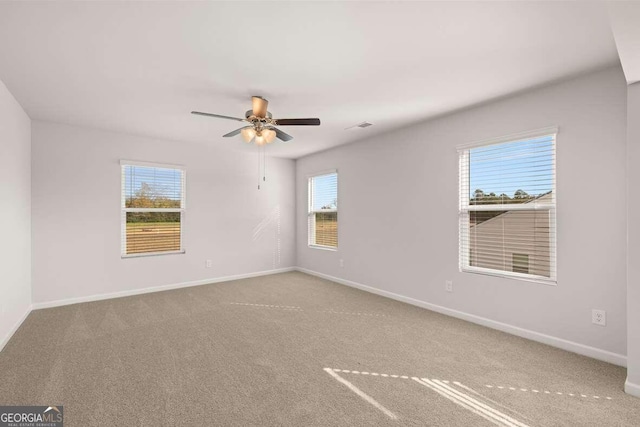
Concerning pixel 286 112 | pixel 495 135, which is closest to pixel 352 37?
pixel 286 112

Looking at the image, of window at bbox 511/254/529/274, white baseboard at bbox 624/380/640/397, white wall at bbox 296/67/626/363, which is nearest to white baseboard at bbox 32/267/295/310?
white wall at bbox 296/67/626/363

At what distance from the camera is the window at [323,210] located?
18.5 feet

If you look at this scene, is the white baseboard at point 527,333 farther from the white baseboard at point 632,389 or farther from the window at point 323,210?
the window at point 323,210

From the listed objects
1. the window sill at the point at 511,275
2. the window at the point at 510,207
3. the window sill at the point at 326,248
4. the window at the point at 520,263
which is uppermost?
the window at the point at 510,207

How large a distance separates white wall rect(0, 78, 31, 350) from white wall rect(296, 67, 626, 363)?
13.9ft

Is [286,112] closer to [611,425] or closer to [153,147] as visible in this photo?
[153,147]

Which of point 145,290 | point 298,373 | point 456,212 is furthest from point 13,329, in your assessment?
point 456,212

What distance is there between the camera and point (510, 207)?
318cm

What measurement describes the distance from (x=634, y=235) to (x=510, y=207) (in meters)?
1.13

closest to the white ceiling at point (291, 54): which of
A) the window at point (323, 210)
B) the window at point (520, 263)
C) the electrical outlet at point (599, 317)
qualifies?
the window at point (520, 263)

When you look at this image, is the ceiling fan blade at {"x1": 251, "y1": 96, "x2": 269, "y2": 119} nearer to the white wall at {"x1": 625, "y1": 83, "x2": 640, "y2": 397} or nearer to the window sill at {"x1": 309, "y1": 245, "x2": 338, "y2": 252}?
the white wall at {"x1": 625, "y1": 83, "x2": 640, "y2": 397}

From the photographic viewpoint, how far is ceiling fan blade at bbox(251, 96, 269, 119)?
3.00 m

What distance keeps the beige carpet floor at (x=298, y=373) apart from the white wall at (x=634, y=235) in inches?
8.4
